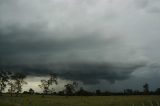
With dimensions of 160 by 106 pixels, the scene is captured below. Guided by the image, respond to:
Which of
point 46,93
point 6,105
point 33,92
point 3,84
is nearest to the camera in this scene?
point 6,105

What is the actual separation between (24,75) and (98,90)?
52.8 m

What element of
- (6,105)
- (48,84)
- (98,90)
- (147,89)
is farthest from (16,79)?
(6,105)

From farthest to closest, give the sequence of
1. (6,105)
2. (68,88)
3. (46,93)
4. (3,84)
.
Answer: (68,88), (46,93), (3,84), (6,105)

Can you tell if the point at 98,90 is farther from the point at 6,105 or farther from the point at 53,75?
the point at 6,105

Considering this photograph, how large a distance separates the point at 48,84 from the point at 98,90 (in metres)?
46.1

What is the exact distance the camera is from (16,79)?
150 meters

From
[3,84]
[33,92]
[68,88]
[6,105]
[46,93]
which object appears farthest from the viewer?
[33,92]

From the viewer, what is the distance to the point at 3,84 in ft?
455

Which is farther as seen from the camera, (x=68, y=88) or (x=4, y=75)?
(x=68, y=88)

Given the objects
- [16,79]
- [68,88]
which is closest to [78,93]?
[68,88]

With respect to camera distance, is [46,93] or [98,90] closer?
[46,93]

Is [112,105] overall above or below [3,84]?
below

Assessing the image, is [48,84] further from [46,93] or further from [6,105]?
[6,105]

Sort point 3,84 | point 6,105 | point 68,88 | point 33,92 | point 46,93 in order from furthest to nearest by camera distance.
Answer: point 33,92
point 68,88
point 46,93
point 3,84
point 6,105
